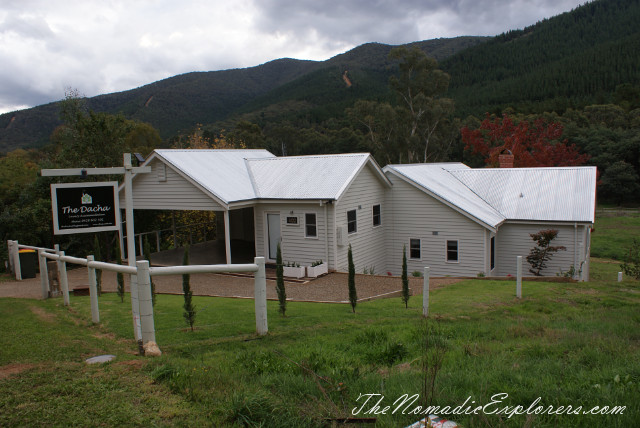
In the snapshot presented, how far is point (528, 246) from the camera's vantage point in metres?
20.2

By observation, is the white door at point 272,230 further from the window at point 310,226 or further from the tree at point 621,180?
the tree at point 621,180

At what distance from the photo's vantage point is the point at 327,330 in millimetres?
7766

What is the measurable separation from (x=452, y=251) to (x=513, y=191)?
4627mm

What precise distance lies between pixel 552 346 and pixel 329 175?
533 inches

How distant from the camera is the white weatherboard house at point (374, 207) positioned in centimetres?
1836

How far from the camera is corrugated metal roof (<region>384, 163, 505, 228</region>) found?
64.2ft

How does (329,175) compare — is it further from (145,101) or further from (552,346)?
(145,101)

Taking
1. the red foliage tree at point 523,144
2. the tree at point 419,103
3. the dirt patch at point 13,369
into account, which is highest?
the tree at point 419,103

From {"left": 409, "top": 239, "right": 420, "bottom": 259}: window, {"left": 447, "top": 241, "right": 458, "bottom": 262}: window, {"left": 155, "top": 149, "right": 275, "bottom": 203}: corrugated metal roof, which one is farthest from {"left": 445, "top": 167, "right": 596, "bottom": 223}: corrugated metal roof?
{"left": 155, "top": 149, "right": 275, "bottom": 203}: corrugated metal roof

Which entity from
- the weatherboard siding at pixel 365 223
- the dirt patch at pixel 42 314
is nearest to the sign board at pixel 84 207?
the dirt patch at pixel 42 314

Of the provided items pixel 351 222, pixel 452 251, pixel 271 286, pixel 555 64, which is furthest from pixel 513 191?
pixel 555 64

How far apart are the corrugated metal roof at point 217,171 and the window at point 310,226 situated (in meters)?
2.26

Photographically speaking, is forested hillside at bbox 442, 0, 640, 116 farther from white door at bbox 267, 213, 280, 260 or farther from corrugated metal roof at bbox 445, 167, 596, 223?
white door at bbox 267, 213, 280, 260

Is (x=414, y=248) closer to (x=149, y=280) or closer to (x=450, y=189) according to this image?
(x=450, y=189)
